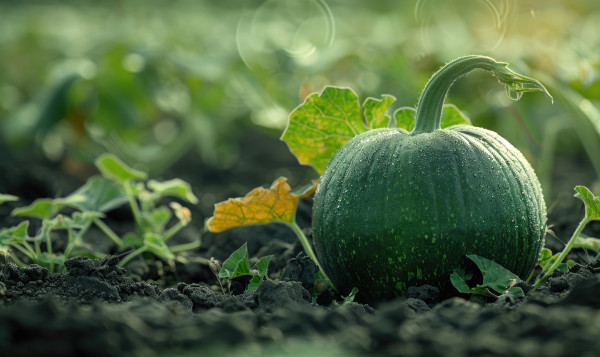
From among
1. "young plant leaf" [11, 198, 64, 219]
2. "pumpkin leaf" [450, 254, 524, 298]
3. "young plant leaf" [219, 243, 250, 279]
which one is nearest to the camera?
"pumpkin leaf" [450, 254, 524, 298]

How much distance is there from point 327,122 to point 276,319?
103 centimetres

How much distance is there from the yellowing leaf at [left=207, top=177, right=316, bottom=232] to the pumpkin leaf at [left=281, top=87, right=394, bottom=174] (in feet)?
0.65

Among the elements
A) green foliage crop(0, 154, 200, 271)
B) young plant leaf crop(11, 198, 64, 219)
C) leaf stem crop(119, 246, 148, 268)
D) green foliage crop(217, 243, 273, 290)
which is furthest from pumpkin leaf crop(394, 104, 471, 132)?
young plant leaf crop(11, 198, 64, 219)

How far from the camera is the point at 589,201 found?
226cm

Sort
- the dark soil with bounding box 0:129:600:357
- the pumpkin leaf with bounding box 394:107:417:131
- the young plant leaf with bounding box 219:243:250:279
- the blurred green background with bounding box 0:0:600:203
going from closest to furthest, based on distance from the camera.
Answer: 1. the dark soil with bounding box 0:129:600:357
2. the young plant leaf with bounding box 219:243:250:279
3. the pumpkin leaf with bounding box 394:107:417:131
4. the blurred green background with bounding box 0:0:600:203

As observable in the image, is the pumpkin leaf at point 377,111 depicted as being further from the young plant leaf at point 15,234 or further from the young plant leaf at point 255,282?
the young plant leaf at point 15,234

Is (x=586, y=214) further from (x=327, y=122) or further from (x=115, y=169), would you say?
(x=115, y=169)

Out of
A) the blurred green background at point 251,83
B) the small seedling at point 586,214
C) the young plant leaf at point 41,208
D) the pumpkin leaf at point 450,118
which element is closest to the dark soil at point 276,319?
the small seedling at point 586,214

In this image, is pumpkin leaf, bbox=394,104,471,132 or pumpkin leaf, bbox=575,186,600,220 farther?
pumpkin leaf, bbox=394,104,471,132

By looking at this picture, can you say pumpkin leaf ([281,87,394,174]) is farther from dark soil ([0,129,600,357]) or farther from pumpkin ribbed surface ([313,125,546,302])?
dark soil ([0,129,600,357])

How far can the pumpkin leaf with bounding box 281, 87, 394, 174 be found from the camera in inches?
103

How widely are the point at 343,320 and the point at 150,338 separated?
462mm

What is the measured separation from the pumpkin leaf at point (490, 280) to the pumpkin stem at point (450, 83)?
0.48 meters

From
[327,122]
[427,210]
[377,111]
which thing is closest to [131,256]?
[327,122]
